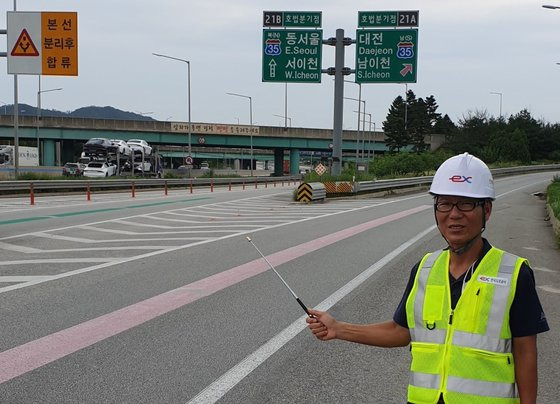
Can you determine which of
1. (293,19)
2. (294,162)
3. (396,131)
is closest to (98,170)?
(293,19)

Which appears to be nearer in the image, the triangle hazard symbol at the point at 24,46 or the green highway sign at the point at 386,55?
the triangle hazard symbol at the point at 24,46

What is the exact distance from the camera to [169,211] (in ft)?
71.1

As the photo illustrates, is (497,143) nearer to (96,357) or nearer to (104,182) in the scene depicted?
(104,182)

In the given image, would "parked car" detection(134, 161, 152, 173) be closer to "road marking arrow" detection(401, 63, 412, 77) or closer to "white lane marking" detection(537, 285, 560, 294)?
"road marking arrow" detection(401, 63, 412, 77)

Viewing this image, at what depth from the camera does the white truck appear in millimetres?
64000

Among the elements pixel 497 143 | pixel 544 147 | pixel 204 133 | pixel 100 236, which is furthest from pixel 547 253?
pixel 544 147

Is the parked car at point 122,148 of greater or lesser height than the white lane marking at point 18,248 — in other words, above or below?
above

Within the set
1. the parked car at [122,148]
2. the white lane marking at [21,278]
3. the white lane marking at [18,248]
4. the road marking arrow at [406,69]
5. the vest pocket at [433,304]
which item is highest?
the road marking arrow at [406,69]

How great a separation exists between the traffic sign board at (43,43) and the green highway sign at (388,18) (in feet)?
46.4

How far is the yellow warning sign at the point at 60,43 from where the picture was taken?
22.5m

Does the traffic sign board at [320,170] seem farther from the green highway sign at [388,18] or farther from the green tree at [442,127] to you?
the green tree at [442,127]

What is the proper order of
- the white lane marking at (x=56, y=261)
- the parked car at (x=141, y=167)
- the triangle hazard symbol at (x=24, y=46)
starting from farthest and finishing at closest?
1. the parked car at (x=141, y=167)
2. the triangle hazard symbol at (x=24, y=46)
3. the white lane marking at (x=56, y=261)

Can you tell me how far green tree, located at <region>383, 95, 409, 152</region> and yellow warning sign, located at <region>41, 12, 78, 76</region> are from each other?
83508 millimetres

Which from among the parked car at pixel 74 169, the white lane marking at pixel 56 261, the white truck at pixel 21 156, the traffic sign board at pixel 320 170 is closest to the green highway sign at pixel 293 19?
the traffic sign board at pixel 320 170
